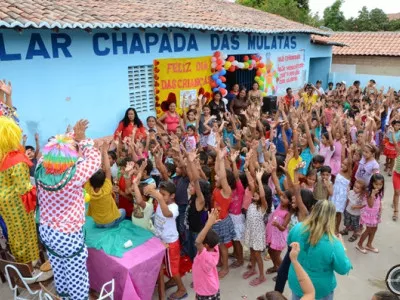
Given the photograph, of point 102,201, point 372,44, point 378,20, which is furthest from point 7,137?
point 378,20

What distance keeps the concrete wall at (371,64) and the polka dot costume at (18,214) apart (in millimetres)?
17187

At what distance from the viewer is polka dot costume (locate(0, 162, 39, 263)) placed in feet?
11.1

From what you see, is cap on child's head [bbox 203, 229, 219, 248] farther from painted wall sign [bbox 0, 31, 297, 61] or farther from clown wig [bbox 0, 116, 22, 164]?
painted wall sign [bbox 0, 31, 297, 61]

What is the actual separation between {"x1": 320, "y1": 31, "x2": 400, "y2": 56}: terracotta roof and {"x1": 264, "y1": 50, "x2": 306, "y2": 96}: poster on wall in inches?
212

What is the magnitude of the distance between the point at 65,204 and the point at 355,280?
3296mm

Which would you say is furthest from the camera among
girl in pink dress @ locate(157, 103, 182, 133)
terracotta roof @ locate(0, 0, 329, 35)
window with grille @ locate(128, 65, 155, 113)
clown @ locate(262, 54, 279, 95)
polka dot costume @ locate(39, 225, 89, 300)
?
clown @ locate(262, 54, 279, 95)

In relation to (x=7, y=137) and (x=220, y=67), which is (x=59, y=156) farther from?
(x=220, y=67)

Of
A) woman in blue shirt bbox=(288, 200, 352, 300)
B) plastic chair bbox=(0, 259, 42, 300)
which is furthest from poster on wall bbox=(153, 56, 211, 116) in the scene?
woman in blue shirt bbox=(288, 200, 352, 300)

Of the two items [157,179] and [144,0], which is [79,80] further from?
[144,0]

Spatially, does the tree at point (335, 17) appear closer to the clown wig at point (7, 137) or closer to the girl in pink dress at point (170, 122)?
the girl in pink dress at point (170, 122)

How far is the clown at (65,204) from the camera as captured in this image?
289 cm

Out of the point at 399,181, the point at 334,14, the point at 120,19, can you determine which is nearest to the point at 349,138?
the point at 399,181

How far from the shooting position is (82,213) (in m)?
3.13

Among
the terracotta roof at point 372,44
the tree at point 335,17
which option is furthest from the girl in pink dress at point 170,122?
the tree at point 335,17
